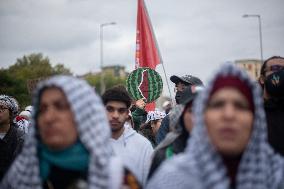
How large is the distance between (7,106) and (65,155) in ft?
12.5

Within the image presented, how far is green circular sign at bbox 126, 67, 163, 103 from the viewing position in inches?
263

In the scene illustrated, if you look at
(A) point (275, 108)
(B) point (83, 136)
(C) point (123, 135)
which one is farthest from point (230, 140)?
(C) point (123, 135)

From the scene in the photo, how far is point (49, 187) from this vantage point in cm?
264

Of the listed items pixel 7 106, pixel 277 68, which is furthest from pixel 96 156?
pixel 7 106

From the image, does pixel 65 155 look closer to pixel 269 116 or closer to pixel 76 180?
pixel 76 180

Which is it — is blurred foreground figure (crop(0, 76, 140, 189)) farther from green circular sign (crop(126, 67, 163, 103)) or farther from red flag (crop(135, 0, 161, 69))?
red flag (crop(135, 0, 161, 69))

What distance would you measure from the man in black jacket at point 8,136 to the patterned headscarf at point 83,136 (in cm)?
236

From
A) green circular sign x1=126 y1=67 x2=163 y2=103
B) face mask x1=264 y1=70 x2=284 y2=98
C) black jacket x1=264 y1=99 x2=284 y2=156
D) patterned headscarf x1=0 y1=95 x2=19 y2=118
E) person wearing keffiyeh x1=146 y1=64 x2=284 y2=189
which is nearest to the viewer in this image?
person wearing keffiyeh x1=146 y1=64 x2=284 y2=189

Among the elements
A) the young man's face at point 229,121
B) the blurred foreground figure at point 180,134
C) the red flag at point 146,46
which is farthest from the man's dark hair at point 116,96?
the red flag at point 146,46

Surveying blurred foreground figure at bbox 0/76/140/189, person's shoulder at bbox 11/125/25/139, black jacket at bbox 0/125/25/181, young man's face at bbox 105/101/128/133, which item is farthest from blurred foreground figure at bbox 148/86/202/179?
person's shoulder at bbox 11/125/25/139

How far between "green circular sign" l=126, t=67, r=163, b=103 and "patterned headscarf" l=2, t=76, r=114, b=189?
13.2 ft

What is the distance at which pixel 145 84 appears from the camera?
6.76 metres

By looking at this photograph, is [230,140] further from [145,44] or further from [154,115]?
[145,44]

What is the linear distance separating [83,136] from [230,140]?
33.5 inches
